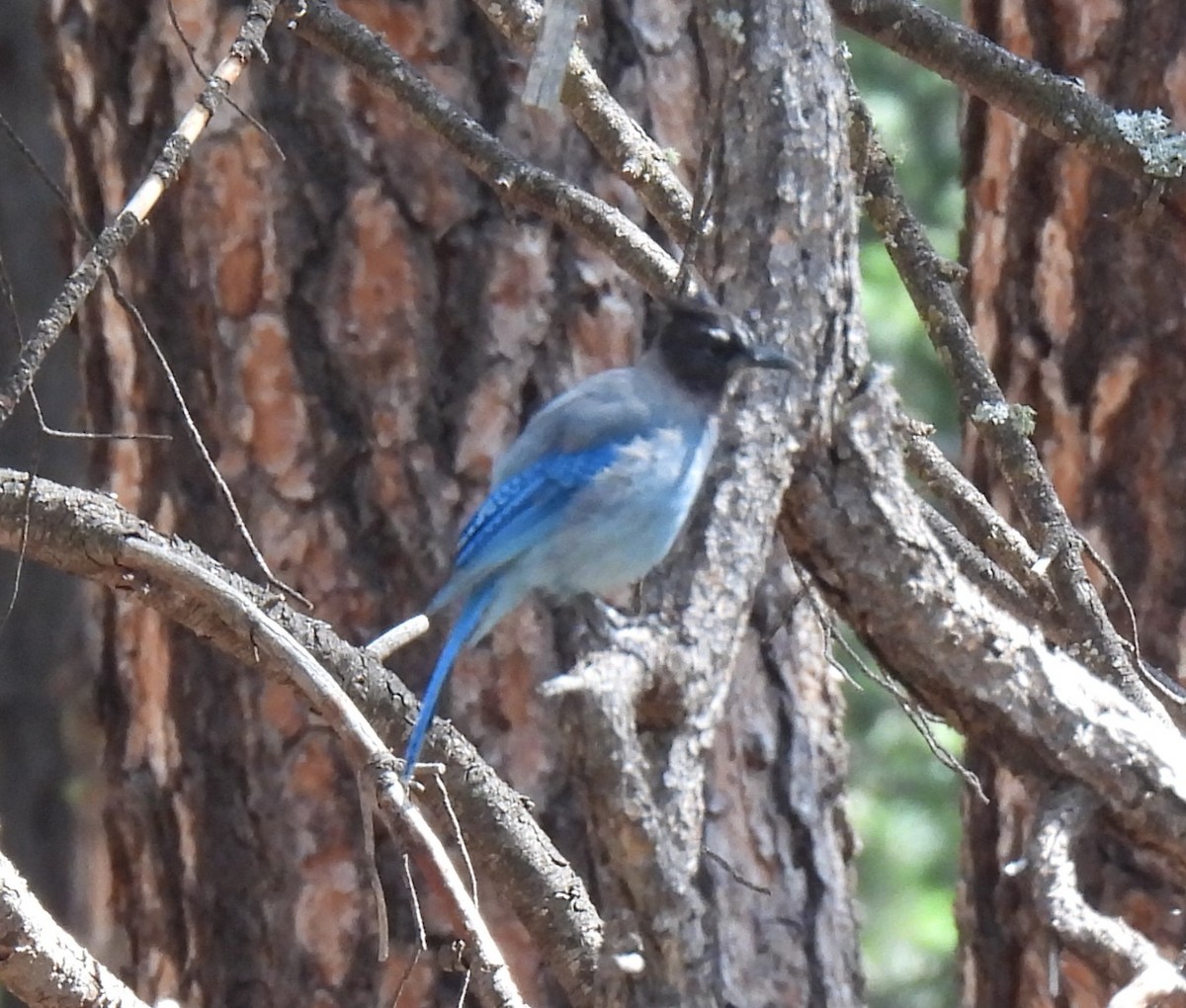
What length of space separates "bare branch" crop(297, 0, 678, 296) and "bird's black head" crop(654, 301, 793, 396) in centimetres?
7

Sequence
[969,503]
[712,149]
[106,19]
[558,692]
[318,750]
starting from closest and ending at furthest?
[558,692] < [712,149] < [969,503] < [318,750] < [106,19]

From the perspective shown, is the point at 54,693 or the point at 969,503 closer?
the point at 969,503

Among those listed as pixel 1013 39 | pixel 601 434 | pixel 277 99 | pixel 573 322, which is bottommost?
pixel 601 434

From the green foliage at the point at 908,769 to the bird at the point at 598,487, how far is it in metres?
3.65

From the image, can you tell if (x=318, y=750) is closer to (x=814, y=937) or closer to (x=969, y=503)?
(x=814, y=937)

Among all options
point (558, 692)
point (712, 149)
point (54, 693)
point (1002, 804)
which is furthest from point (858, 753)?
point (558, 692)

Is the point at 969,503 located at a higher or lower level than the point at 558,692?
higher

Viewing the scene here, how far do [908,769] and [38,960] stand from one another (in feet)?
16.4

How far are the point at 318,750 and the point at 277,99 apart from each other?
1014mm

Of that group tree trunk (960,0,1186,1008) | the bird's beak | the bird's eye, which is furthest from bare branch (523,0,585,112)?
tree trunk (960,0,1186,1008)

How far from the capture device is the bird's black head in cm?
192

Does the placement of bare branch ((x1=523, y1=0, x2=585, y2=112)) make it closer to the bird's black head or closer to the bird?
the bird's black head

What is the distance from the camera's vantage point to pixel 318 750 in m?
2.94

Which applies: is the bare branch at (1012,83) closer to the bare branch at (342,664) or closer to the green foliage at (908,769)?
the bare branch at (342,664)
